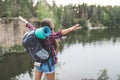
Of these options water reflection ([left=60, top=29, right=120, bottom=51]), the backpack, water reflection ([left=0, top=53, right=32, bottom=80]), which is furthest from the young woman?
water reflection ([left=60, top=29, right=120, bottom=51])

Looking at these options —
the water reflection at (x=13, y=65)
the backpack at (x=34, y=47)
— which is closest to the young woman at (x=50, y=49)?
the backpack at (x=34, y=47)

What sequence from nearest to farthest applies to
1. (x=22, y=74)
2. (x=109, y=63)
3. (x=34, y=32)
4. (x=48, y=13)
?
(x=34, y=32)
(x=22, y=74)
(x=109, y=63)
(x=48, y=13)

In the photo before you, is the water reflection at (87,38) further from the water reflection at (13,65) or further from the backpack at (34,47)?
the backpack at (34,47)

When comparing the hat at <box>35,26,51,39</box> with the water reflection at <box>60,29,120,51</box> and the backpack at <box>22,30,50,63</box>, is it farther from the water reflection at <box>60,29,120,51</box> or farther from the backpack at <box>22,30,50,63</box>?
the water reflection at <box>60,29,120,51</box>

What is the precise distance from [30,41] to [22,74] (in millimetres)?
19556

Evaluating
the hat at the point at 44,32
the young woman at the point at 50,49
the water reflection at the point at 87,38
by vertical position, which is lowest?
the water reflection at the point at 87,38

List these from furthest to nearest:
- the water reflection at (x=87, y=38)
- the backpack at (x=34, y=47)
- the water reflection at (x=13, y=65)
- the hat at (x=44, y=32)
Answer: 1. the water reflection at (x=87, y=38)
2. the water reflection at (x=13, y=65)
3. the backpack at (x=34, y=47)
4. the hat at (x=44, y=32)

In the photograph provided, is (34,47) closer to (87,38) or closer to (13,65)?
(13,65)

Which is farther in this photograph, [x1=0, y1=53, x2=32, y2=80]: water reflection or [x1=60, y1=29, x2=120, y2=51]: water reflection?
→ [x1=60, y1=29, x2=120, y2=51]: water reflection

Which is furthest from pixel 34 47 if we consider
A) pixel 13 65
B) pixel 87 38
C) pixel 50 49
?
pixel 87 38

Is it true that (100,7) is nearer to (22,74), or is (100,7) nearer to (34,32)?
(22,74)

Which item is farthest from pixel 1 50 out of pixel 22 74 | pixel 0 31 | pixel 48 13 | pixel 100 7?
pixel 100 7

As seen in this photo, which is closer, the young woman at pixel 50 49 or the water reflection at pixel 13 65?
the young woman at pixel 50 49

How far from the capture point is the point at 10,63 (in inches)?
1094
